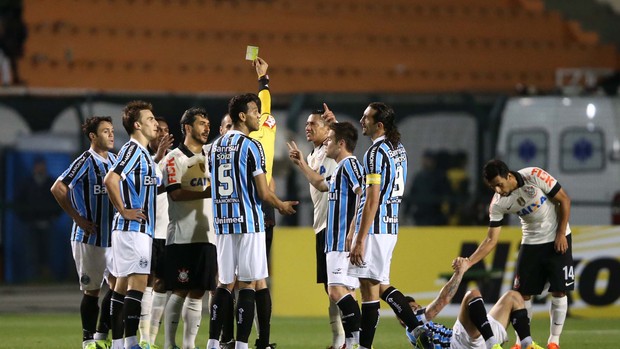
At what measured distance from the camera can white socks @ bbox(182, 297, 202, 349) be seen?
379 inches

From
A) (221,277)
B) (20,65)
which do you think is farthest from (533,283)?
(20,65)

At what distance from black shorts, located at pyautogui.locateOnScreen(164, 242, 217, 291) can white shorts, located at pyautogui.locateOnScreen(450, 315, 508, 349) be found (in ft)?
6.75

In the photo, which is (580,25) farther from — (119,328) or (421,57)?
(119,328)

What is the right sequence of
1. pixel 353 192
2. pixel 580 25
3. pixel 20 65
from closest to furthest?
pixel 353 192 → pixel 20 65 → pixel 580 25

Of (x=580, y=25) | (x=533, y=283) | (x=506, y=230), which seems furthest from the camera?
(x=580, y=25)

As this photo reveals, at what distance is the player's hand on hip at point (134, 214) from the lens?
9016mm

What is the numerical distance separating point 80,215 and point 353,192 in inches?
90.8

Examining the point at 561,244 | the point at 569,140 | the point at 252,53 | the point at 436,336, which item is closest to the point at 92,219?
the point at 252,53

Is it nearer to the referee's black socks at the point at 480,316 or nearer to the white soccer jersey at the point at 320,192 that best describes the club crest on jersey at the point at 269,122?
the white soccer jersey at the point at 320,192

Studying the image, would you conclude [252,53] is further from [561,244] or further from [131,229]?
[561,244]

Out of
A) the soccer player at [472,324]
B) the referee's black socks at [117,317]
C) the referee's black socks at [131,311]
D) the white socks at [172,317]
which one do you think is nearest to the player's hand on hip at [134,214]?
the referee's black socks at [131,311]

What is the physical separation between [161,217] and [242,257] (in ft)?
6.33

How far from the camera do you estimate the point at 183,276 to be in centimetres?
974

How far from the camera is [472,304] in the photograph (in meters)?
8.95
